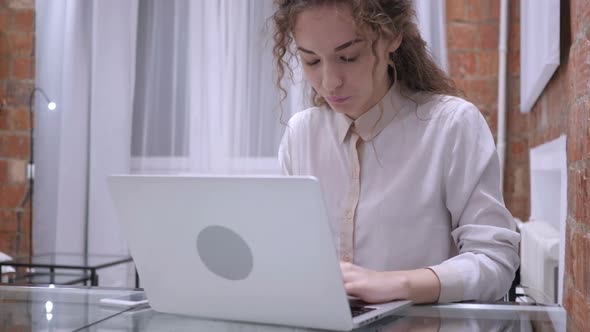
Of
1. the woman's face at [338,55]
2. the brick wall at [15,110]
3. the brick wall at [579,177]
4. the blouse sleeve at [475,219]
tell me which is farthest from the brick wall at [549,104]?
the brick wall at [15,110]

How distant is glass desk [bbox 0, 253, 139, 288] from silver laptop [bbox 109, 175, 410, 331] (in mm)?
1763

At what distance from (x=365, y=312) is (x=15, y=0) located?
3.16m

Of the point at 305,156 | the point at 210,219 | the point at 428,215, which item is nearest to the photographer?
the point at 210,219

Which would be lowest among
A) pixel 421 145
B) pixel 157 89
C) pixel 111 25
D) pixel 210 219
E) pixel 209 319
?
pixel 209 319

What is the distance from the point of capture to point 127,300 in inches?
37.0

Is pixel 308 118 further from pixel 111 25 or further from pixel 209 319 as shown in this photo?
pixel 111 25

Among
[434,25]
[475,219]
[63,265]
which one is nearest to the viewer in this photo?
[475,219]

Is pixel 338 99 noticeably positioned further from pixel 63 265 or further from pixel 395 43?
pixel 63 265

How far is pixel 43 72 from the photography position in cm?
331

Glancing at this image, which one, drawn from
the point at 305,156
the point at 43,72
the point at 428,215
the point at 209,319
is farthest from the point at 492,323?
the point at 43,72

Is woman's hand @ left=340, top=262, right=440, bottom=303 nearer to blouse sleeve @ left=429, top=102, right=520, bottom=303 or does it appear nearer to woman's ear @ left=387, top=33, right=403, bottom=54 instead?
blouse sleeve @ left=429, top=102, right=520, bottom=303

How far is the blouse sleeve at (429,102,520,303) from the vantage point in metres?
1.04

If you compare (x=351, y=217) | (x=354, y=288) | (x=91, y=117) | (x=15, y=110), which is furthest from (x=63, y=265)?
(x=354, y=288)

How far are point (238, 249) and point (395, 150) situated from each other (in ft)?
1.98
